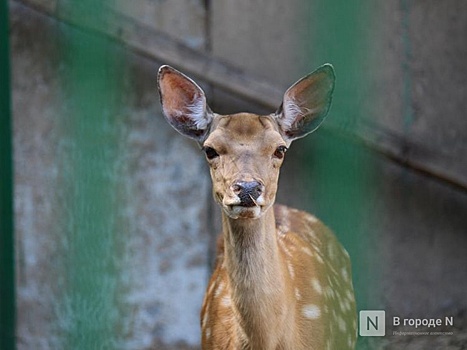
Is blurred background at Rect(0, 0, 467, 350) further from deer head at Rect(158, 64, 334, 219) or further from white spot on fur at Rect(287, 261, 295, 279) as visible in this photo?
deer head at Rect(158, 64, 334, 219)

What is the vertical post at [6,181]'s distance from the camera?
8.85 feet

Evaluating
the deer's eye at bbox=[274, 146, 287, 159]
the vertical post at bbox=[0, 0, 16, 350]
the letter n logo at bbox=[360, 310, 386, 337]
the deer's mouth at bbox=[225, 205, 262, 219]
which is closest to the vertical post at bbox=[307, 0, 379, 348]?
the letter n logo at bbox=[360, 310, 386, 337]

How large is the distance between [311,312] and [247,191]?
72 centimetres

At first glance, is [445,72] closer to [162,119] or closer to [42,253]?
[162,119]

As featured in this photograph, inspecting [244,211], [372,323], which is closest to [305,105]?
[244,211]

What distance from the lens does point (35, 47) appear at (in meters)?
4.86

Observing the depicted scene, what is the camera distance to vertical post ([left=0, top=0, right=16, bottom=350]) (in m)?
2.70

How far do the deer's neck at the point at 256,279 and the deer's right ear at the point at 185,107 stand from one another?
31 cm

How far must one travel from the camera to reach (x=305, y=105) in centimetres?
324

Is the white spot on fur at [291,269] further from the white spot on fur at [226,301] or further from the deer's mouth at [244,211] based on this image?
the deer's mouth at [244,211]

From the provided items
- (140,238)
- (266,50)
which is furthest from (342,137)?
(140,238)

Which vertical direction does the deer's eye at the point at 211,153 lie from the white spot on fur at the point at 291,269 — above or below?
above

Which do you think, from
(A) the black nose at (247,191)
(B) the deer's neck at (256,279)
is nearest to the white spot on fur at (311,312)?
(B) the deer's neck at (256,279)

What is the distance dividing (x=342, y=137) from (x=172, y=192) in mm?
1318
